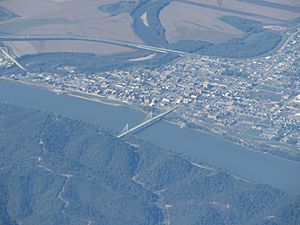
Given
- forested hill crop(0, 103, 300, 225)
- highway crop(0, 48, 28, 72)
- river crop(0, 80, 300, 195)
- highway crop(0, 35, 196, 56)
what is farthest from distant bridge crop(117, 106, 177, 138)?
highway crop(0, 35, 196, 56)

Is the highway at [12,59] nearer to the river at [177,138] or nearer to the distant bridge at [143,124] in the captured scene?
the river at [177,138]

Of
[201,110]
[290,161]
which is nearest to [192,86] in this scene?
[201,110]

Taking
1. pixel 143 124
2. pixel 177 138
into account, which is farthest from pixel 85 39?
pixel 177 138

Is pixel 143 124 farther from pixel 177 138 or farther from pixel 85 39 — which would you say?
pixel 85 39

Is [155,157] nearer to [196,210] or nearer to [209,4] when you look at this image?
[196,210]

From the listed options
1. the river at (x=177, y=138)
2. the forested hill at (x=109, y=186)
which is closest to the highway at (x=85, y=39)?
the river at (x=177, y=138)

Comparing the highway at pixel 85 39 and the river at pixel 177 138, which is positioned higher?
the highway at pixel 85 39

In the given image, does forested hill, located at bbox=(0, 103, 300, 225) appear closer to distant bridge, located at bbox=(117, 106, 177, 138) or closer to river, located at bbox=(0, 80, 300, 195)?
distant bridge, located at bbox=(117, 106, 177, 138)
